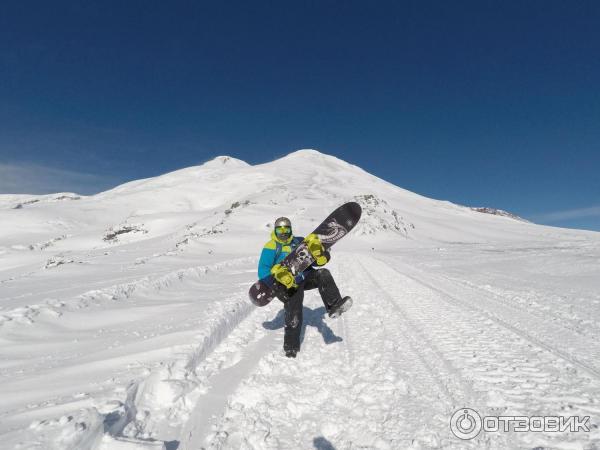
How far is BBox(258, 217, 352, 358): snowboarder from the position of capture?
5.17 meters

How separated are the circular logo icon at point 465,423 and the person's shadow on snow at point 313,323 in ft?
8.08

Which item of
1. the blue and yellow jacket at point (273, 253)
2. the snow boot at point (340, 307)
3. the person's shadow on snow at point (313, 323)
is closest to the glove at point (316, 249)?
the blue and yellow jacket at point (273, 253)

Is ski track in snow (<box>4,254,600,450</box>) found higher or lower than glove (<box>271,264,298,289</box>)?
lower

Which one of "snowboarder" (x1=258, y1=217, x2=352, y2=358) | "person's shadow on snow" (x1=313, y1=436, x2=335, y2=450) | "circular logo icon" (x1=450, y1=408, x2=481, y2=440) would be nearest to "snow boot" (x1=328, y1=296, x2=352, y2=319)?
"snowboarder" (x1=258, y1=217, x2=352, y2=358)

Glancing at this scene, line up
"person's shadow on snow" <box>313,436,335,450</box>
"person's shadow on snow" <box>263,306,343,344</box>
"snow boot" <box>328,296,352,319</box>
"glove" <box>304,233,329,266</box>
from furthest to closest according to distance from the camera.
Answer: "person's shadow on snow" <box>263,306,343,344</box> < "glove" <box>304,233,329,266</box> < "snow boot" <box>328,296,352,319</box> < "person's shadow on snow" <box>313,436,335,450</box>

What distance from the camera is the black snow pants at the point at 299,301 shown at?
499 centimetres

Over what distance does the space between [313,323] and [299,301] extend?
63.8 inches

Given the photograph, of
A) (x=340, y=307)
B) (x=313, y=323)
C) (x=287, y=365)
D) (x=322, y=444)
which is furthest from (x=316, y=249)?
(x=322, y=444)

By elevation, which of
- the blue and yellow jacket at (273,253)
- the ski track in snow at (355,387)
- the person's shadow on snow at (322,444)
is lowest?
the person's shadow on snow at (322,444)

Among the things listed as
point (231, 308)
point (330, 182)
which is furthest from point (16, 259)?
point (330, 182)

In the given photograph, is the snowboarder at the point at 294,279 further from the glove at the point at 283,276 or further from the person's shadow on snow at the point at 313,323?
the person's shadow on snow at the point at 313,323

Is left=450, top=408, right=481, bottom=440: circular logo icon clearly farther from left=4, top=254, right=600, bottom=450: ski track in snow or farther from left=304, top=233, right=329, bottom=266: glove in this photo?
left=304, top=233, right=329, bottom=266: glove

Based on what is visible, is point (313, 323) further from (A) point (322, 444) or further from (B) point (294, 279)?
(A) point (322, 444)

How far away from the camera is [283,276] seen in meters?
5.18
